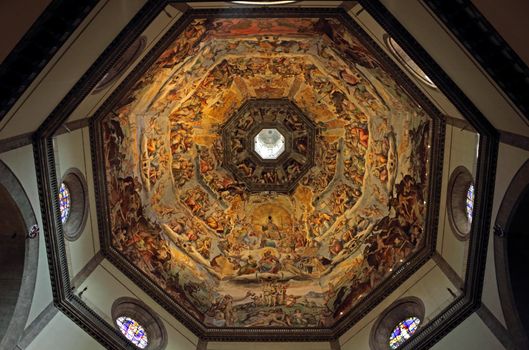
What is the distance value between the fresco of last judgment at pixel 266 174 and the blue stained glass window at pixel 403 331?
67.2 inches

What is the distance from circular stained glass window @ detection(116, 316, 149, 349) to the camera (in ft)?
51.2

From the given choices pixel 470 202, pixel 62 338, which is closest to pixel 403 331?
pixel 470 202

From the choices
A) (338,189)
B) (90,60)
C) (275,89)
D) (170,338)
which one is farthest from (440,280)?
(90,60)

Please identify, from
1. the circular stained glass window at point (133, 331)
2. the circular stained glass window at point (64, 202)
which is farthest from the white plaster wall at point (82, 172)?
the circular stained glass window at point (133, 331)

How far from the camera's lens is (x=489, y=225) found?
1306 cm

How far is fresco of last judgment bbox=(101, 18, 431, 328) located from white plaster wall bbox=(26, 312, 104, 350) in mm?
3383

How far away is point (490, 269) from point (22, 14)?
38.6 feet

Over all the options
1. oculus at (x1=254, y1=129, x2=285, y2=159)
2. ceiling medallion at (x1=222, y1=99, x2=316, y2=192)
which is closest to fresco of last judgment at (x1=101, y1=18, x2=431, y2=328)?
ceiling medallion at (x1=222, y1=99, x2=316, y2=192)

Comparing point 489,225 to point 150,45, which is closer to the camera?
point 489,225

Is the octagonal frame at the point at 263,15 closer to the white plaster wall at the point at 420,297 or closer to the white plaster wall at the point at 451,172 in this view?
the white plaster wall at the point at 451,172

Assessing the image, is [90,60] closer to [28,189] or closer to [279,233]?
[28,189]

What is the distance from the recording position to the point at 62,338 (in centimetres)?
1361

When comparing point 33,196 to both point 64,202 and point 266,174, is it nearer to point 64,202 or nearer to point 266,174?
point 64,202

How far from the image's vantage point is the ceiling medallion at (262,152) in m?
21.6
